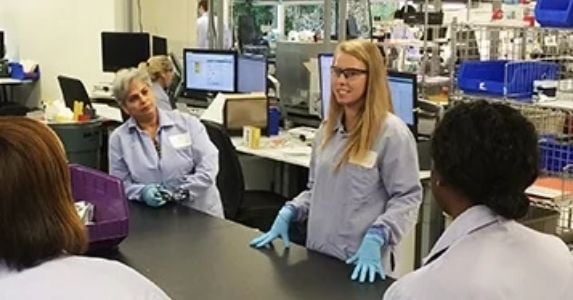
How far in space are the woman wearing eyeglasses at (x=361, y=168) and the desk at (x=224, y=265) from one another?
13cm

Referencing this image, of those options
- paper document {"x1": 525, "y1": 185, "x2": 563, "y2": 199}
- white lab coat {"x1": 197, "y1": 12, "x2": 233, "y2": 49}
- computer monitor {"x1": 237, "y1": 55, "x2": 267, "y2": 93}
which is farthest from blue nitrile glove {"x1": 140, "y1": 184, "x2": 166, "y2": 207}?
white lab coat {"x1": 197, "y1": 12, "x2": 233, "y2": 49}

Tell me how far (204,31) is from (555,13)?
4.74 meters

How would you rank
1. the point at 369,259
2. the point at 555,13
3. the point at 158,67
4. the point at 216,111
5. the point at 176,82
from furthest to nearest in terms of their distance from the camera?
the point at 176,82, the point at 158,67, the point at 216,111, the point at 555,13, the point at 369,259

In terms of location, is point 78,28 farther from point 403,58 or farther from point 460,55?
point 460,55

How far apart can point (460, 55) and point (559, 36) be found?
49 cm

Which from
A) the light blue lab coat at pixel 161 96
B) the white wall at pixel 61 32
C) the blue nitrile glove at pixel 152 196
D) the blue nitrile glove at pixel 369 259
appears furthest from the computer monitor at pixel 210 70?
the blue nitrile glove at pixel 369 259

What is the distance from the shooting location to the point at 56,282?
1.22 meters

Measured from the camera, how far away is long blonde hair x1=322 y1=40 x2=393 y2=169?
2.48 meters

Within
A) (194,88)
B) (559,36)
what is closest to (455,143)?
(559,36)

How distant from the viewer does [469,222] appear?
4.49ft

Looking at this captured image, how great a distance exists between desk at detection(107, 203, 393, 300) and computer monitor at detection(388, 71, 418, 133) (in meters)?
1.41

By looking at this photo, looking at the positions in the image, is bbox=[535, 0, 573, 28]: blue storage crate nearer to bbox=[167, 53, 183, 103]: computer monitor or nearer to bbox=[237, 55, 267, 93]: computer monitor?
bbox=[237, 55, 267, 93]: computer monitor

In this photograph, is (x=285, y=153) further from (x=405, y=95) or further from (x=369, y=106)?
(x=369, y=106)

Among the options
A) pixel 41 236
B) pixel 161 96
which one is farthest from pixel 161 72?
pixel 41 236
